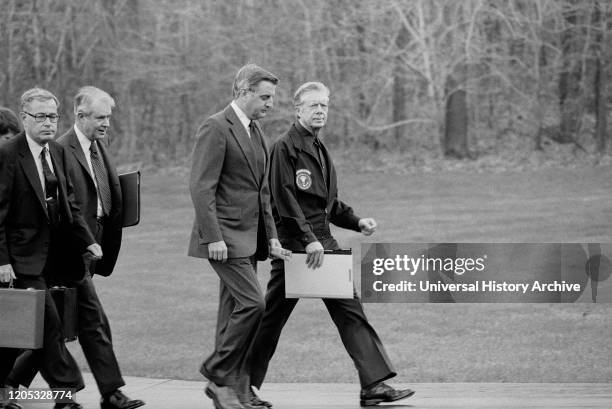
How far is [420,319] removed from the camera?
11.4 m

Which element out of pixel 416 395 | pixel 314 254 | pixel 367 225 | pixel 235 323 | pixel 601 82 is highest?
pixel 601 82

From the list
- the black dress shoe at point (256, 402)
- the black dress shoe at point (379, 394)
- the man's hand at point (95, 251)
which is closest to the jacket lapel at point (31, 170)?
the man's hand at point (95, 251)

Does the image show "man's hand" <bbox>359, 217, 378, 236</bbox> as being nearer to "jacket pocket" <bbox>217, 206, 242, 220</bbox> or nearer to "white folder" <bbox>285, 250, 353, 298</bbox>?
"white folder" <bbox>285, 250, 353, 298</bbox>

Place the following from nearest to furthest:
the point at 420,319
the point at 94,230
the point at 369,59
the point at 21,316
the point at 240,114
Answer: the point at 21,316 < the point at 240,114 < the point at 94,230 < the point at 420,319 < the point at 369,59

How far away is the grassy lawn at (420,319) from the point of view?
8984 millimetres

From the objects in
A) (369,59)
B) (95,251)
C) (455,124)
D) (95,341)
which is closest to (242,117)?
(95,251)

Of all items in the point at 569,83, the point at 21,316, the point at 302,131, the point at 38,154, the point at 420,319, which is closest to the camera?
the point at 21,316

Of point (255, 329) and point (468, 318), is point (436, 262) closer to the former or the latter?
point (255, 329)

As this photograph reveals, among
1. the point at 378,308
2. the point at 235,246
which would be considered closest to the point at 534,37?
the point at 378,308

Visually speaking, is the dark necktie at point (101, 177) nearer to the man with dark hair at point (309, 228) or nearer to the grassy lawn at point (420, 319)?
the man with dark hair at point (309, 228)

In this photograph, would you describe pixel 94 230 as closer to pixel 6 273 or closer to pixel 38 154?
pixel 38 154

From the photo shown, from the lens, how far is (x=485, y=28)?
90.9ft

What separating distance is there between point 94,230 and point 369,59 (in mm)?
22022

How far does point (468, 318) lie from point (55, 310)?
5.73 meters
